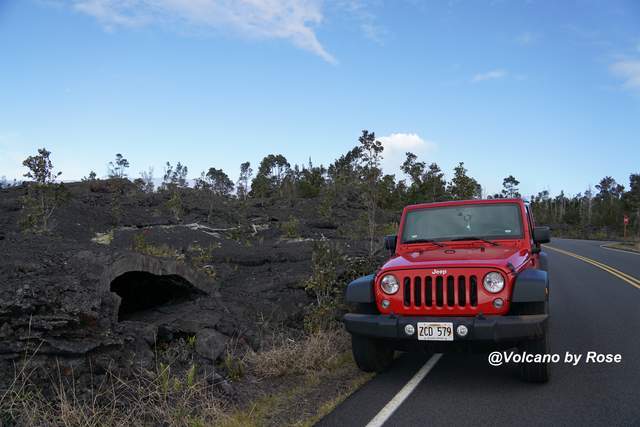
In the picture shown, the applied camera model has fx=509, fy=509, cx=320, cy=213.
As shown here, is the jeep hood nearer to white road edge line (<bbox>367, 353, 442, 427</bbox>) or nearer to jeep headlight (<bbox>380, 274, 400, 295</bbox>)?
jeep headlight (<bbox>380, 274, 400, 295</bbox>)

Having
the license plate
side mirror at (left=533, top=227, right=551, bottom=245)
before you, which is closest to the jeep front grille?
the license plate

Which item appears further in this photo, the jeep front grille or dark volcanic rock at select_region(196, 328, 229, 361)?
dark volcanic rock at select_region(196, 328, 229, 361)

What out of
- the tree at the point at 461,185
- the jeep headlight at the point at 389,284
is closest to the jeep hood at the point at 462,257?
the jeep headlight at the point at 389,284

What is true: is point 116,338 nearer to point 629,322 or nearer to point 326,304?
point 326,304

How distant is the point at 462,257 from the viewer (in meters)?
5.50

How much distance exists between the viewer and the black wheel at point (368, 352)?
18.6 ft

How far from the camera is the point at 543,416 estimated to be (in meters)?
4.49

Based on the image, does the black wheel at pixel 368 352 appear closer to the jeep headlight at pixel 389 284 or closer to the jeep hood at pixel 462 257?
the jeep headlight at pixel 389 284

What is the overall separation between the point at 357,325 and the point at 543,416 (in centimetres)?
191

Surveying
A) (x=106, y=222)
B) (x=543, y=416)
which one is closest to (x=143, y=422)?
(x=543, y=416)

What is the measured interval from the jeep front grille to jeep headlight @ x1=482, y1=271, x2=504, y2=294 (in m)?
0.10

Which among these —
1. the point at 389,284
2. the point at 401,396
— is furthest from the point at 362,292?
the point at 401,396

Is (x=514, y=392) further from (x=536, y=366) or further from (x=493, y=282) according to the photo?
(x=493, y=282)

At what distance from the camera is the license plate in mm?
4902
